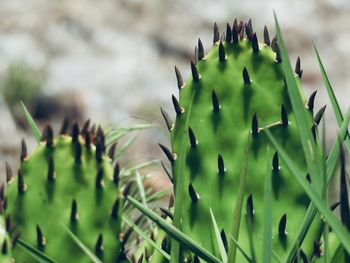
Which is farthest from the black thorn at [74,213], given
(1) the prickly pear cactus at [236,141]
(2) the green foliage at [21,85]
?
(2) the green foliage at [21,85]

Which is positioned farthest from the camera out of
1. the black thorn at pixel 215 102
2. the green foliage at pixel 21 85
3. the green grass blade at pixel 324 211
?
the green foliage at pixel 21 85

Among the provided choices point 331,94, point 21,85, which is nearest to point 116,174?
point 331,94

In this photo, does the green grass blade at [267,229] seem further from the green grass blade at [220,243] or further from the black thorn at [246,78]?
the black thorn at [246,78]

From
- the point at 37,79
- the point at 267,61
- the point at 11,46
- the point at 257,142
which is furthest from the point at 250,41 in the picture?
the point at 11,46

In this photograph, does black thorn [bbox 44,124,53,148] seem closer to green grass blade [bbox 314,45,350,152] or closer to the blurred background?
green grass blade [bbox 314,45,350,152]

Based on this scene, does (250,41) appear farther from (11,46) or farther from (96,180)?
(11,46)

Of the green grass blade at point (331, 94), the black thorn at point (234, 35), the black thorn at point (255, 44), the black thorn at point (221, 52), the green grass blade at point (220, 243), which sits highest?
the black thorn at point (234, 35)

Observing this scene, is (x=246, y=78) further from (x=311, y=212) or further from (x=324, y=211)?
(x=324, y=211)

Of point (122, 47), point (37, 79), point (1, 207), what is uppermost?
point (122, 47)
